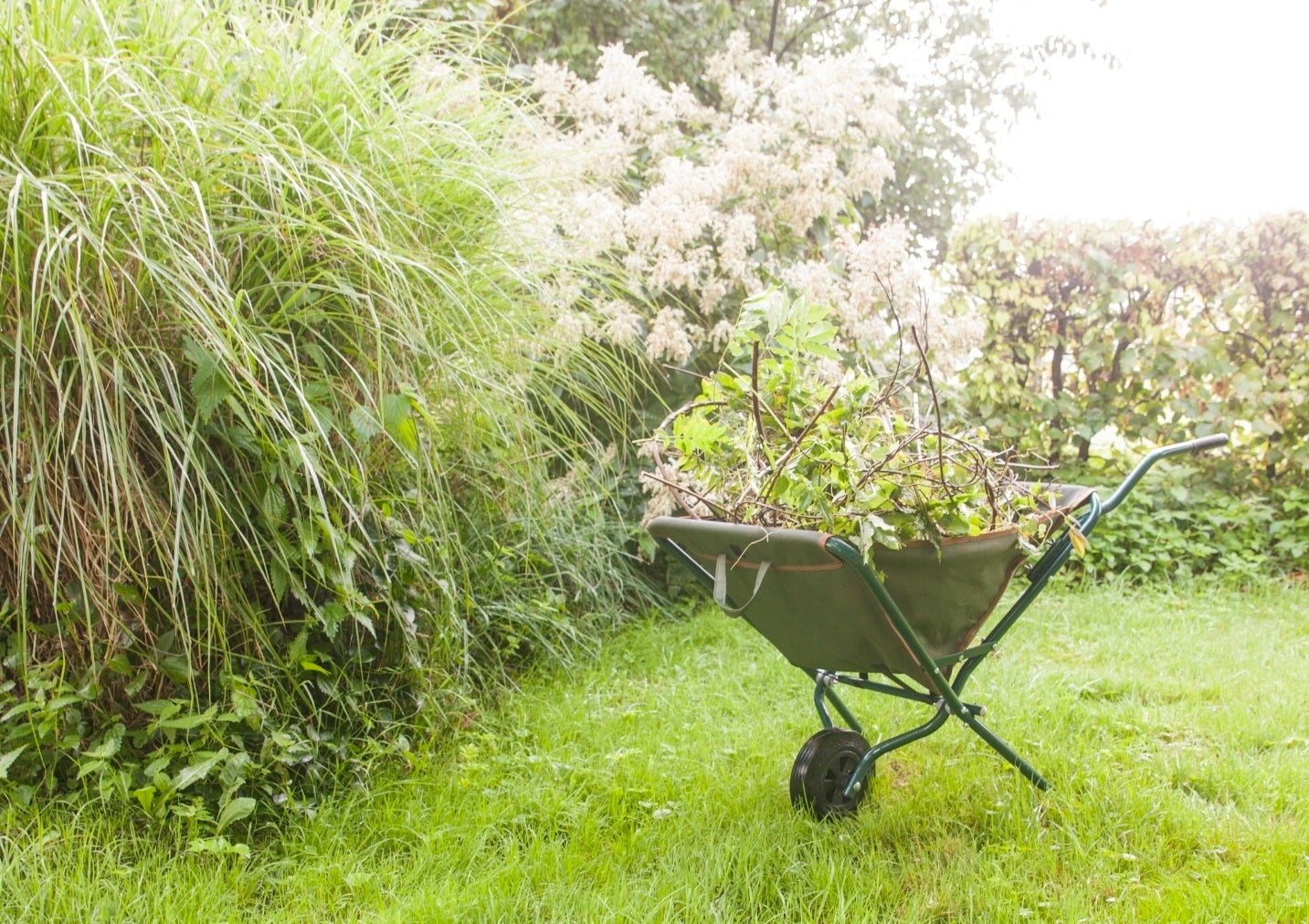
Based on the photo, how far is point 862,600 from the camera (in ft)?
5.66

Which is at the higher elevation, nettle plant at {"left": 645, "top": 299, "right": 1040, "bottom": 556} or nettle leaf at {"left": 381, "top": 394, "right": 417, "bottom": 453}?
nettle plant at {"left": 645, "top": 299, "right": 1040, "bottom": 556}

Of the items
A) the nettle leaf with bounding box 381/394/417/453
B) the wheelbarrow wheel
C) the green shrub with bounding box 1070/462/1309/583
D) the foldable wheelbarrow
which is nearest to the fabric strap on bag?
the foldable wheelbarrow

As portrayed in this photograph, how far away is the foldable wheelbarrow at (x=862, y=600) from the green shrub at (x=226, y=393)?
68 cm

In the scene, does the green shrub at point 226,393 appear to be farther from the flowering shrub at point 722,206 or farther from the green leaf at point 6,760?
the flowering shrub at point 722,206

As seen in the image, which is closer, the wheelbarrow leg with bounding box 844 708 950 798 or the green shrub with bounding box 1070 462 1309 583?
the wheelbarrow leg with bounding box 844 708 950 798

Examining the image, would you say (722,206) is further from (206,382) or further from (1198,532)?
(1198,532)

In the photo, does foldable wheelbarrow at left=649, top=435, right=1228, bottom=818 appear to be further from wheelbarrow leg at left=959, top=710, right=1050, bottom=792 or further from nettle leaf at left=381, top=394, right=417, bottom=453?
nettle leaf at left=381, top=394, right=417, bottom=453

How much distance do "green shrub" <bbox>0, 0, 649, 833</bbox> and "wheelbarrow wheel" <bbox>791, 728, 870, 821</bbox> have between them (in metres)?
0.85

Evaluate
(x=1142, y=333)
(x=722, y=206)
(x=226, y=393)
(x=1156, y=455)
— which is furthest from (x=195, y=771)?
(x=1142, y=333)

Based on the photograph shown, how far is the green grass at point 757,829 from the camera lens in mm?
1624

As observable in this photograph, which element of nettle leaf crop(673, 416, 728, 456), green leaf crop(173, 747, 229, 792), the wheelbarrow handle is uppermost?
the wheelbarrow handle

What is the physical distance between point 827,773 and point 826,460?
66 centimetres

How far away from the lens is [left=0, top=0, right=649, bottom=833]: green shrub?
5.69 feet

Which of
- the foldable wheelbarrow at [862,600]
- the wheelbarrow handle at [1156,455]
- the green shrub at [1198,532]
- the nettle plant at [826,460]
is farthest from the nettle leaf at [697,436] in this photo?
the green shrub at [1198,532]
